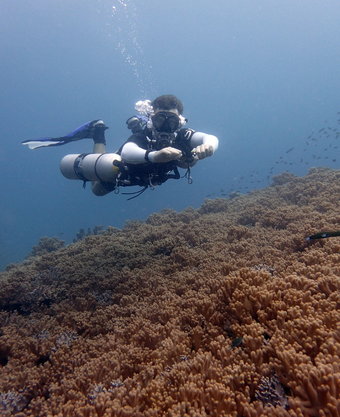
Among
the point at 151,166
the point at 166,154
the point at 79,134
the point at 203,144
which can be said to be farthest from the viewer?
the point at 79,134

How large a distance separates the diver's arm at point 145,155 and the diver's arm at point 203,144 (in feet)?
1.78

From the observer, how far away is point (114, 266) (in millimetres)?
6781

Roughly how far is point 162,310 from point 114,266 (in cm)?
301

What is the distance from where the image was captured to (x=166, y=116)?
622 cm

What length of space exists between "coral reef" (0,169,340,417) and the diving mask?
2834mm

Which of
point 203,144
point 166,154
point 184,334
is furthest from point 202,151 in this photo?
point 184,334

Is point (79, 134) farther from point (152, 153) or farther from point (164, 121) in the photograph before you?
point (152, 153)

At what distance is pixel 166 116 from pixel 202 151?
1511 mm

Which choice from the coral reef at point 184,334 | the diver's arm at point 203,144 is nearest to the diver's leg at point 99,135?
the diver's arm at point 203,144

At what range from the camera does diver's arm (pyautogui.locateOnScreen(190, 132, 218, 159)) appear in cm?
532

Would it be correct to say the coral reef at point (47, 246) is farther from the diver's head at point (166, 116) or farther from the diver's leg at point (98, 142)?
the diver's head at point (166, 116)

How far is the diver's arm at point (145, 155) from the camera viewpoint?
485 cm

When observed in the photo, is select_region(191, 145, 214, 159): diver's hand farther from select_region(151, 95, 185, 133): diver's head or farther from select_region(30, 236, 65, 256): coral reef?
select_region(30, 236, 65, 256): coral reef

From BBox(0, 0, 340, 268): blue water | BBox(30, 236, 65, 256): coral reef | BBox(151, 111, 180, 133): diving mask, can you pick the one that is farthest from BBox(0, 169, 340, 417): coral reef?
BBox(0, 0, 340, 268): blue water
